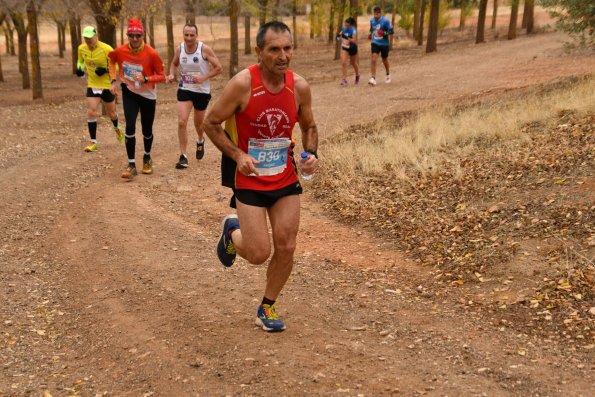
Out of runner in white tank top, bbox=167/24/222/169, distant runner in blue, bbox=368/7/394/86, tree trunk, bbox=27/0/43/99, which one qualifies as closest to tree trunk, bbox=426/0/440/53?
distant runner in blue, bbox=368/7/394/86

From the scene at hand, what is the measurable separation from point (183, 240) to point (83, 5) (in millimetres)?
15391

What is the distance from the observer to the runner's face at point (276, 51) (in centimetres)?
462

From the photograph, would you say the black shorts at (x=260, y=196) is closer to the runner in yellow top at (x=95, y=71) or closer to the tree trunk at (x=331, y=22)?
the runner in yellow top at (x=95, y=71)

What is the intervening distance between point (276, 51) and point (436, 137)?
6259 millimetres

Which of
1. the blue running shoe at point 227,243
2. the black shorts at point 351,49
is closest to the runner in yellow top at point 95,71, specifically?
the blue running shoe at point 227,243

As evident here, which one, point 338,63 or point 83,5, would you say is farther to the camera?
point 338,63

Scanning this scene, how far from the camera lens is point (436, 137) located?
34.4ft

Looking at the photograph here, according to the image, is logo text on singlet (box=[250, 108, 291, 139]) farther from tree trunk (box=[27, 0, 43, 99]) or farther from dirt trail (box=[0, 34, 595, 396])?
tree trunk (box=[27, 0, 43, 99])

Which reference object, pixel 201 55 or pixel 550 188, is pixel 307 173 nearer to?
pixel 550 188

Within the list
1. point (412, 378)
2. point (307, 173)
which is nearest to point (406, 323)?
point (412, 378)

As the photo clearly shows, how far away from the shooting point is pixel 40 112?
18.0 metres

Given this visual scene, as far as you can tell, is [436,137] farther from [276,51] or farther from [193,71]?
[276,51]

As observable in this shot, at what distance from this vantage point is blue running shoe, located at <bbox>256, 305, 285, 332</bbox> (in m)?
5.13

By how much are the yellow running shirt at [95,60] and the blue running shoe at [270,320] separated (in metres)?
7.42
